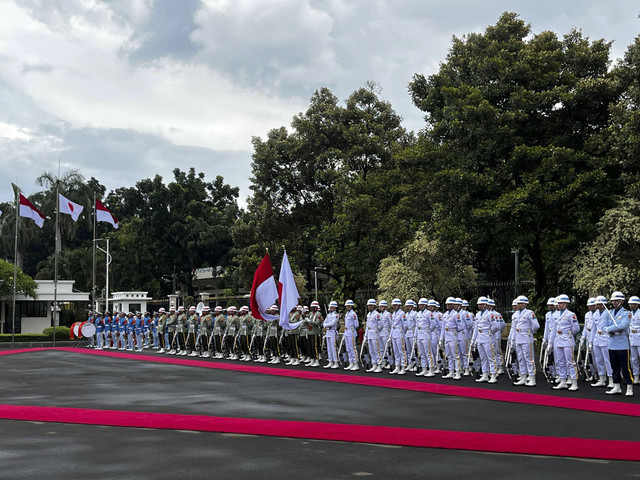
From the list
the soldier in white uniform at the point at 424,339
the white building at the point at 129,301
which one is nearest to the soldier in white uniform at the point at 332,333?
the soldier in white uniform at the point at 424,339

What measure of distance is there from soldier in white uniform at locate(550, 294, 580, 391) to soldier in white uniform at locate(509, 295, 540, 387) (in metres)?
0.56

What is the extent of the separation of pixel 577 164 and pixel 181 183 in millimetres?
42491

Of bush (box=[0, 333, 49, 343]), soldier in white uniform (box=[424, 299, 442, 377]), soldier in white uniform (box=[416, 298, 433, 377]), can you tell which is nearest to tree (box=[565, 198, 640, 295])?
soldier in white uniform (box=[424, 299, 442, 377])

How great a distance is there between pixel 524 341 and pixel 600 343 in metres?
1.56

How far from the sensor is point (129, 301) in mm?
52812

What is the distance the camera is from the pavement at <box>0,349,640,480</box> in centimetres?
728

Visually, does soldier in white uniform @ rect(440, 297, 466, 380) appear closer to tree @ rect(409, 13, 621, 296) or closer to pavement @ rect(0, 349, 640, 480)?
pavement @ rect(0, 349, 640, 480)

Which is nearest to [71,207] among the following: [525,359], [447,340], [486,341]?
[447,340]

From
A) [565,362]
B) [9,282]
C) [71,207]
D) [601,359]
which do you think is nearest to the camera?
[565,362]

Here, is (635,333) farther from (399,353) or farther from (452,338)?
(399,353)

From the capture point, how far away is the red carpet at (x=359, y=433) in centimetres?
825

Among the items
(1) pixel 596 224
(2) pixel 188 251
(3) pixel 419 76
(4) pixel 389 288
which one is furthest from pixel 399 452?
(2) pixel 188 251

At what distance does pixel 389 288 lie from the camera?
1164 inches

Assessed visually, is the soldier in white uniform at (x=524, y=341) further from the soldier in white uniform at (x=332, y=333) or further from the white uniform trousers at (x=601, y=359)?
the soldier in white uniform at (x=332, y=333)
